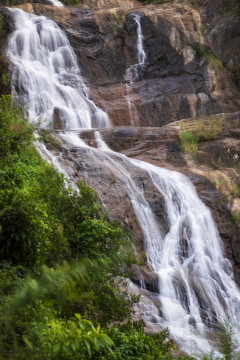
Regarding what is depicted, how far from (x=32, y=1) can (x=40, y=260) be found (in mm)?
22111

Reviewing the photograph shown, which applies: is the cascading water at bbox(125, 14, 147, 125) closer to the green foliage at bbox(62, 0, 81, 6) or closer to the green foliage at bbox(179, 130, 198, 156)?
the green foliage at bbox(62, 0, 81, 6)

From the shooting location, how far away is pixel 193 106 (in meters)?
19.8

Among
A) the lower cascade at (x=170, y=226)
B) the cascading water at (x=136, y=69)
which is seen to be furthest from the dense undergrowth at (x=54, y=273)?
the cascading water at (x=136, y=69)

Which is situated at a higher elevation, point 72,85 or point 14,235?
point 72,85

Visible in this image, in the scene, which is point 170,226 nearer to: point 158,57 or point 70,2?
point 158,57

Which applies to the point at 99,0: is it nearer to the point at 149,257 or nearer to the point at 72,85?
the point at 72,85

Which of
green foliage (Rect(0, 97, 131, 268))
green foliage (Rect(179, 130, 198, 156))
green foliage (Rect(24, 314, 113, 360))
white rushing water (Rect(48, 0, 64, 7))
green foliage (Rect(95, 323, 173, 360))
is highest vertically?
white rushing water (Rect(48, 0, 64, 7))

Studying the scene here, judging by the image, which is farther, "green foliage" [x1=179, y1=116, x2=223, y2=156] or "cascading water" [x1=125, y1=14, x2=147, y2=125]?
"cascading water" [x1=125, y1=14, x2=147, y2=125]

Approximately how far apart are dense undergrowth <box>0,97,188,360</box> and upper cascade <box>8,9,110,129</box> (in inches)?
317

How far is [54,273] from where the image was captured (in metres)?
3.87

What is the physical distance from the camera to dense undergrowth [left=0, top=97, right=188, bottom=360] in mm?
3641

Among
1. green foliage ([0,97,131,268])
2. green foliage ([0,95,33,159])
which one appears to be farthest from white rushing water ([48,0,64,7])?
green foliage ([0,95,33,159])

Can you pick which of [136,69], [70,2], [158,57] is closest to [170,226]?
[136,69]

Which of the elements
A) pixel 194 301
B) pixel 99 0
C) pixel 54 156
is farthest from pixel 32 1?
pixel 194 301
